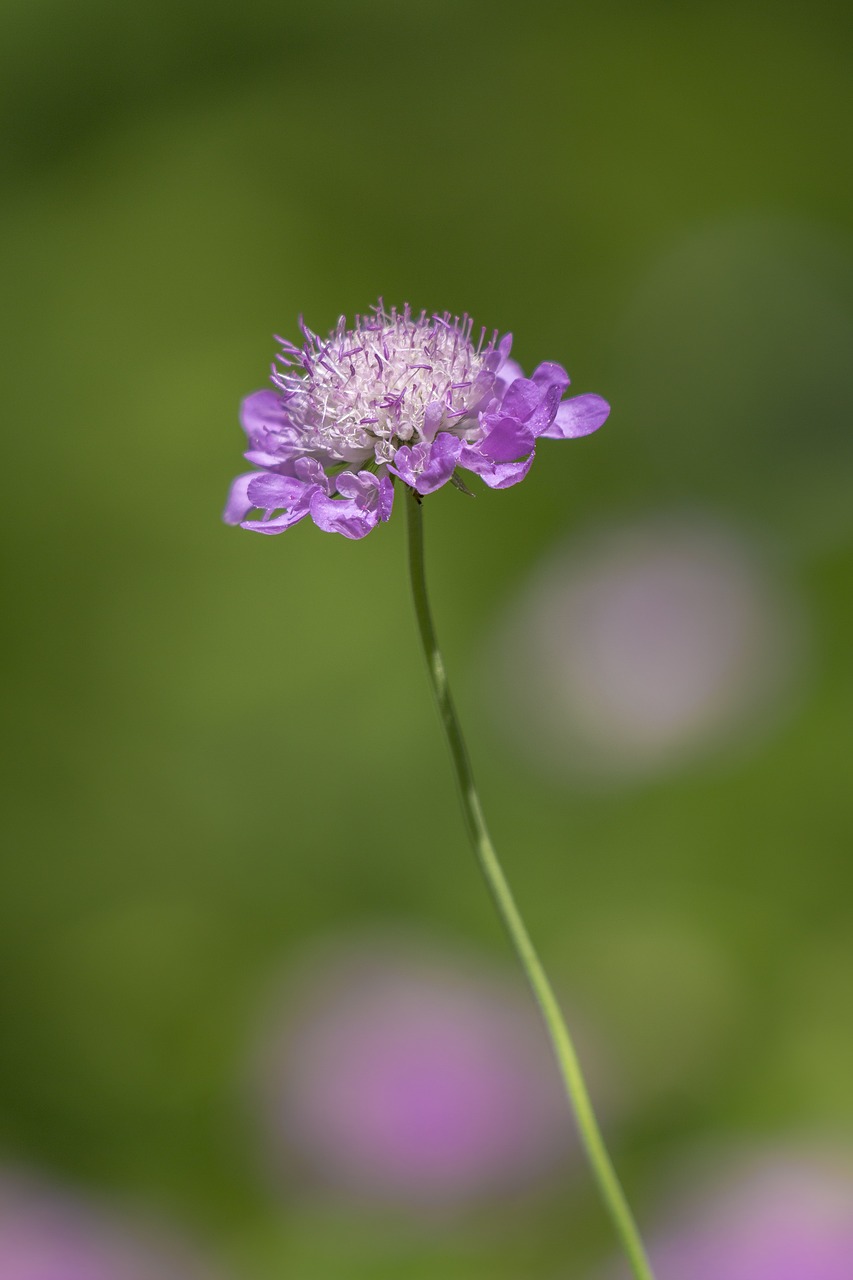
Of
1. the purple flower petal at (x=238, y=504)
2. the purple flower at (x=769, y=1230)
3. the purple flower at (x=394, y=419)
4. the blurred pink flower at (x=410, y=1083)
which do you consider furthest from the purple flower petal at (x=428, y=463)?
the blurred pink flower at (x=410, y=1083)

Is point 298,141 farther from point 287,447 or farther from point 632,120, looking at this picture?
point 287,447

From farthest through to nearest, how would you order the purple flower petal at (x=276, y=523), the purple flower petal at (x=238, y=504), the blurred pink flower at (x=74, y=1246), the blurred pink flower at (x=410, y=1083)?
1. the blurred pink flower at (x=410, y=1083)
2. the blurred pink flower at (x=74, y=1246)
3. the purple flower petal at (x=238, y=504)
4. the purple flower petal at (x=276, y=523)

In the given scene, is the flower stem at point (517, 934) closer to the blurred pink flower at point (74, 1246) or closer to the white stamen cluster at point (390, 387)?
the white stamen cluster at point (390, 387)

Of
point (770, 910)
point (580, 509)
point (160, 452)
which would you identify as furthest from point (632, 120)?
point (770, 910)

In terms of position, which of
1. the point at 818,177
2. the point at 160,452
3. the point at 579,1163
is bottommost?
the point at 579,1163

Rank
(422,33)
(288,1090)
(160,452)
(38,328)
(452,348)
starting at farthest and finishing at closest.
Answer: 1. (422,33)
2. (38,328)
3. (160,452)
4. (288,1090)
5. (452,348)

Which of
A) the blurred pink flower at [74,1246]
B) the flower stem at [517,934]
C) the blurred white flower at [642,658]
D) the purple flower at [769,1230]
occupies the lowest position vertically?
the blurred pink flower at [74,1246]
